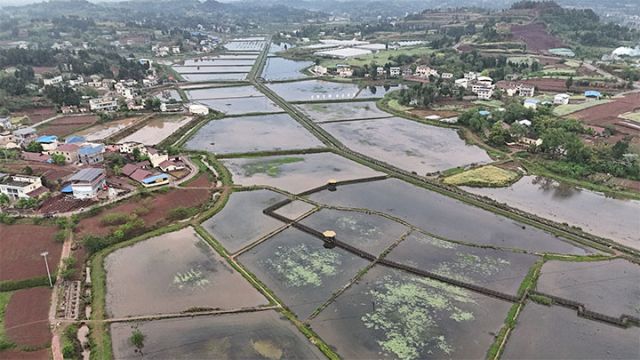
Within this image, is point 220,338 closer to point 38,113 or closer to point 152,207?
point 152,207

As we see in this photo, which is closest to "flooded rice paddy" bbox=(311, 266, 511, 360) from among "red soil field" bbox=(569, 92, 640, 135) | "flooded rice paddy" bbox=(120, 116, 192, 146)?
"flooded rice paddy" bbox=(120, 116, 192, 146)

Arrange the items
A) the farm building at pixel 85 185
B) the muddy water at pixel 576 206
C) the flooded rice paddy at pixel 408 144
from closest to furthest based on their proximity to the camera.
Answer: the muddy water at pixel 576 206 → the farm building at pixel 85 185 → the flooded rice paddy at pixel 408 144

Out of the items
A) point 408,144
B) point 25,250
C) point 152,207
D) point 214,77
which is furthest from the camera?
point 214,77

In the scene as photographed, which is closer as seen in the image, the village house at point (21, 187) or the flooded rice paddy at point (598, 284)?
the flooded rice paddy at point (598, 284)

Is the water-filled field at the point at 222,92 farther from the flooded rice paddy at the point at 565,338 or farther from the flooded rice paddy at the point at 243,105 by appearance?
the flooded rice paddy at the point at 565,338

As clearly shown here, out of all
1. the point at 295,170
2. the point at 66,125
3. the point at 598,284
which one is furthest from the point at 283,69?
Result: the point at 598,284

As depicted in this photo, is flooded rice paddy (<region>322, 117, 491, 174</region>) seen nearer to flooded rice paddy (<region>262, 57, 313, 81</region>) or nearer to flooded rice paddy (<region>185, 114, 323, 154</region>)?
flooded rice paddy (<region>185, 114, 323, 154</region>)

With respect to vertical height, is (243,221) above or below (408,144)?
above

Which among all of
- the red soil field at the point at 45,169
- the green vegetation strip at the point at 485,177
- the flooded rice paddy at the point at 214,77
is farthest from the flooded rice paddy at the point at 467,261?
the flooded rice paddy at the point at 214,77

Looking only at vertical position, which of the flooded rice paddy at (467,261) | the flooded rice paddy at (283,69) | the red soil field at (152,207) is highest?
the flooded rice paddy at (283,69)
